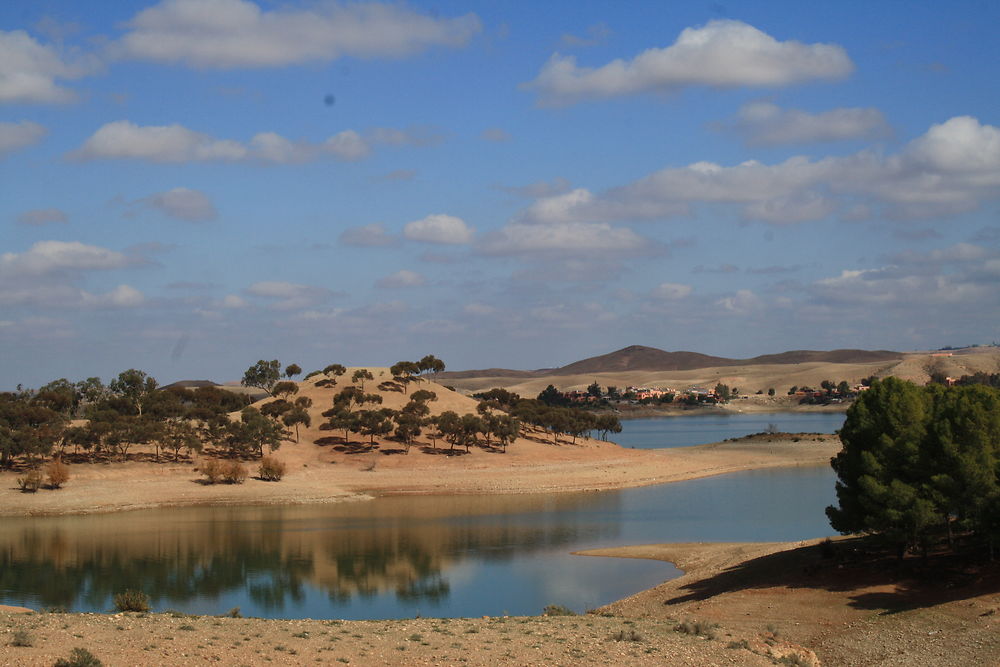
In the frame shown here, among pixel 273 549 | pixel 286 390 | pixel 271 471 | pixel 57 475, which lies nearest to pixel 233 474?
pixel 271 471

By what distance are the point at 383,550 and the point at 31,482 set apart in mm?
29920

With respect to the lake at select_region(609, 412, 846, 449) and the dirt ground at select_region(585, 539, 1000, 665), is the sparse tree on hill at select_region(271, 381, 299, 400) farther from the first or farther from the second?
the dirt ground at select_region(585, 539, 1000, 665)

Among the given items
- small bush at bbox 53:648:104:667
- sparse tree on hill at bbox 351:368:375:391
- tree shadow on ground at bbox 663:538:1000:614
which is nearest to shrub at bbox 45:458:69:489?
sparse tree on hill at bbox 351:368:375:391

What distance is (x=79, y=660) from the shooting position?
18453 millimetres

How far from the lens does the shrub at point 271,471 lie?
7444 centimetres

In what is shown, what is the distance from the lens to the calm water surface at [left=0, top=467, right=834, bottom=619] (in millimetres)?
36884

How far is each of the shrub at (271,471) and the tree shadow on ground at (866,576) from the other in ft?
149

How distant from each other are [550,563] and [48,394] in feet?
207

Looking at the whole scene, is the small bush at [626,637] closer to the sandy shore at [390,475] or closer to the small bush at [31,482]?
the sandy shore at [390,475]

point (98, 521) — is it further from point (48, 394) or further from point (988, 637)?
point (988, 637)

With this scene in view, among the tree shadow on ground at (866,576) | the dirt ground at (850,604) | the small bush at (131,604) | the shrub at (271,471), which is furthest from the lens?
the shrub at (271,471)

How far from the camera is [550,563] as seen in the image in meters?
44.3

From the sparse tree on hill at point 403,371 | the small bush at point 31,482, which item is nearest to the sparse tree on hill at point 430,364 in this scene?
the sparse tree on hill at point 403,371

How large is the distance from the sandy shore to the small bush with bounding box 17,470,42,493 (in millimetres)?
572
